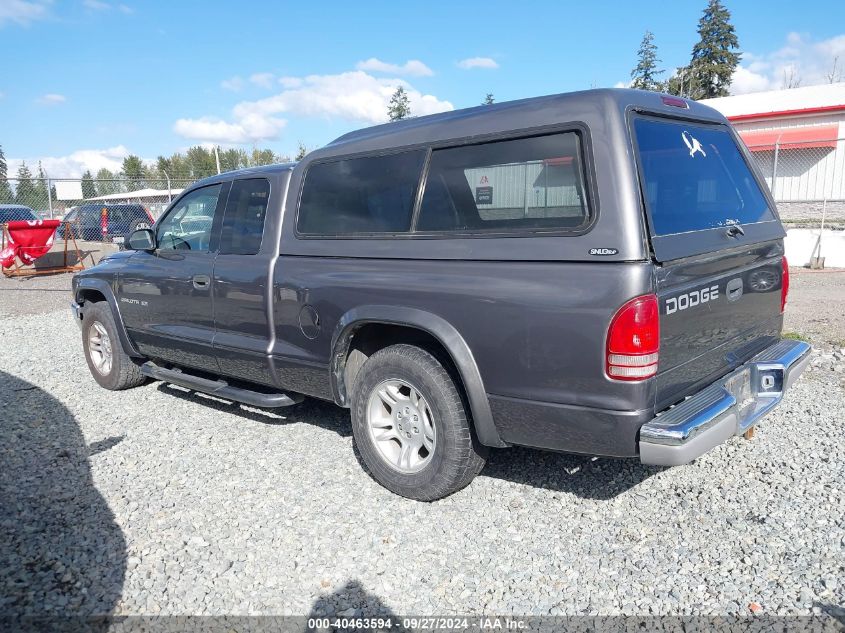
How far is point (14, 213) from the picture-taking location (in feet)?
58.4

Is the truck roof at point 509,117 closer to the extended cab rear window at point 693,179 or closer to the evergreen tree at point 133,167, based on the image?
the extended cab rear window at point 693,179

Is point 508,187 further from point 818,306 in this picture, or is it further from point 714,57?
point 714,57

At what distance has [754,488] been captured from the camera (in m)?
3.66

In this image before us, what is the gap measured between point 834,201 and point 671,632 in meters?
16.2

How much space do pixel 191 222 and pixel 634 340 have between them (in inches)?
146

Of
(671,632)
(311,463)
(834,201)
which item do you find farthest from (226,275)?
(834,201)

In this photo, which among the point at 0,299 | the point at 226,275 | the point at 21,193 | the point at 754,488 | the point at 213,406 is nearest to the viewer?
the point at 754,488

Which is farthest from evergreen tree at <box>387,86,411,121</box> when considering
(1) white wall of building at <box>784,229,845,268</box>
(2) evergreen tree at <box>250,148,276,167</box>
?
(1) white wall of building at <box>784,229,845,268</box>

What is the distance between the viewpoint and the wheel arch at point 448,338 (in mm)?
3240

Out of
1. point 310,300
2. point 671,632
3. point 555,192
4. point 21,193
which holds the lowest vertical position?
point 671,632

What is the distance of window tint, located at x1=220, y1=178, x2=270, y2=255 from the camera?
14.7 feet

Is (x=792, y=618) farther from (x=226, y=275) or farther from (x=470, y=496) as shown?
(x=226, y=275)

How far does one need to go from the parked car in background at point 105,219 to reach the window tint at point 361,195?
14.4 metres

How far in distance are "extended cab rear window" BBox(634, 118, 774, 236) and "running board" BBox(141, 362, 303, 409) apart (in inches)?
105
